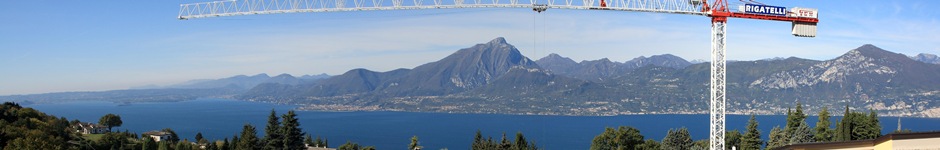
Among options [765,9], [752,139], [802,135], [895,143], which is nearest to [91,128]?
[752,139]

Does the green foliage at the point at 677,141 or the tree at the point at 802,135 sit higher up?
the tree at the point at 802,135

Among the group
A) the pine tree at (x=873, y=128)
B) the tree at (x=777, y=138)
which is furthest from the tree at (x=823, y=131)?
the pine tree at (x=873, y=128)

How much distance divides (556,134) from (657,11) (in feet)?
333

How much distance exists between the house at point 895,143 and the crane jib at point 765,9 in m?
18.8

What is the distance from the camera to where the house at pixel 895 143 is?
1076 centimetres

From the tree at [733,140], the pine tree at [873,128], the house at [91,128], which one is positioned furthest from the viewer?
the house at [91,128]

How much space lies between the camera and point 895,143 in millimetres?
10758

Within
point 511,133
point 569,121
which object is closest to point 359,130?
point 511,133

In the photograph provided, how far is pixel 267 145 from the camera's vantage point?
110 feet

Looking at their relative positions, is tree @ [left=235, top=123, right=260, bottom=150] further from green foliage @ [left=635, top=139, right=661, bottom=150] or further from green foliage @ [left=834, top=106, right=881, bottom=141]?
green foliage @ [left=834, top=106, right=881, bottom=141]

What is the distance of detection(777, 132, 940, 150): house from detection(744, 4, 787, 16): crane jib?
1881 centimetres

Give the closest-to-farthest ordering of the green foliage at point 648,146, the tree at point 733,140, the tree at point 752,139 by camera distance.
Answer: the tree at point 752,139
the green foliage at point 648,146
the tree at point 733,140

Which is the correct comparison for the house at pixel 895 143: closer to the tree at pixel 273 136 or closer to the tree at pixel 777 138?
the tree at pixel 273 136

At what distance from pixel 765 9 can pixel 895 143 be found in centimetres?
1970
